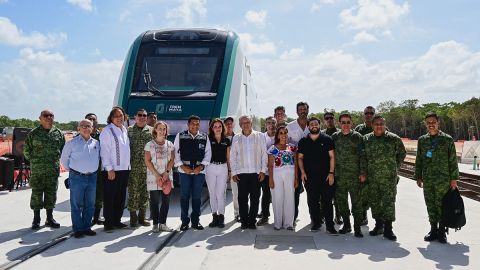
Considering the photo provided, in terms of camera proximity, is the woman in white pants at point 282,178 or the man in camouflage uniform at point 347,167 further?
the woman in white pants at point 282,178

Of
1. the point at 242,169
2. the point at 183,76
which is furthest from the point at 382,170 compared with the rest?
the point at 183,76

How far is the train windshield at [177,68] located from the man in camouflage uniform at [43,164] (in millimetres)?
2661

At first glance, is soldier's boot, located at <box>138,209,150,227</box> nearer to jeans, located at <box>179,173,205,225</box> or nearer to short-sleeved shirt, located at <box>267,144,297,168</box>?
jeans, located at <box>179,173,205,225</box>

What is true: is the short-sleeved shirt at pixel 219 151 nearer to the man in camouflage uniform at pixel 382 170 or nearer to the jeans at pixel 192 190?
the jeans at pixel 192 190

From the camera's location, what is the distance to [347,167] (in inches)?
249

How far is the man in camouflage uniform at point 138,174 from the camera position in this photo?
6.74 meters

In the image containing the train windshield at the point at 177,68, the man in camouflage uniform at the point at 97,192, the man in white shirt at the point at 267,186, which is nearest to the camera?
the man in camouflage uniform at the point at 97,192

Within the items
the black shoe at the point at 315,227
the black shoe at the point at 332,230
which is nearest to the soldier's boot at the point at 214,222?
the black shoe at the point at 315,227

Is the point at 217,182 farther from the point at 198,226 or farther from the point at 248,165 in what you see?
the point at 198,226

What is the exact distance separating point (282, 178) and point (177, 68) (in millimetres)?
3909

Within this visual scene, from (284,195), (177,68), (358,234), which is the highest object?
(177,68)

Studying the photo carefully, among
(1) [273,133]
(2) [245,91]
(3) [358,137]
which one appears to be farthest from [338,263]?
(2) [245,91]

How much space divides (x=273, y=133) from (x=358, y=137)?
57.7 inches

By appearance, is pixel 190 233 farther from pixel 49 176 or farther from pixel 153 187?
pixel 49 176
